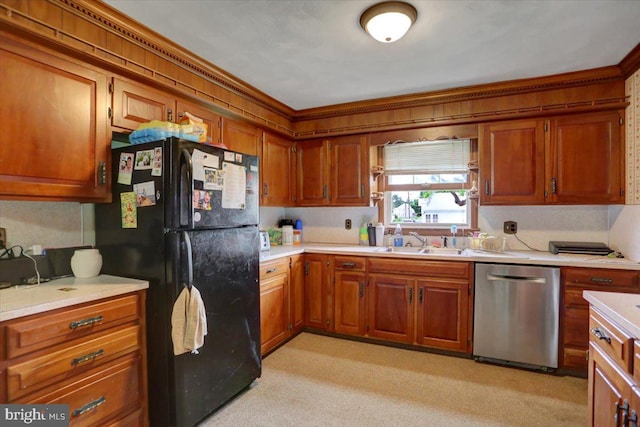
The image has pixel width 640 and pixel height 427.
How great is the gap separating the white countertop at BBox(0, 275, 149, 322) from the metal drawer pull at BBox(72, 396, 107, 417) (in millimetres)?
499

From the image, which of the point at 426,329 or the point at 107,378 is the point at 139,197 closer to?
the point at 107,378

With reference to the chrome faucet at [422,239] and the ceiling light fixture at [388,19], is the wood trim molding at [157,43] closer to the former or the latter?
Result: the ceiling light fixture at [388,19]

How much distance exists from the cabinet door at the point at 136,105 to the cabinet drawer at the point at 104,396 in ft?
4.54

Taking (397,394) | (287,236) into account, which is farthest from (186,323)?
(287,236)

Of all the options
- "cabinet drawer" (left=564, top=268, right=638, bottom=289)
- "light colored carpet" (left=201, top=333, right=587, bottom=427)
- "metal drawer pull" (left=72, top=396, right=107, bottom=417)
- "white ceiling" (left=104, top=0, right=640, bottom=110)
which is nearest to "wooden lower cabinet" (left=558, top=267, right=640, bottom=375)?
"cabinet drawer" (left=564, top=268, right=638, bottom=289)

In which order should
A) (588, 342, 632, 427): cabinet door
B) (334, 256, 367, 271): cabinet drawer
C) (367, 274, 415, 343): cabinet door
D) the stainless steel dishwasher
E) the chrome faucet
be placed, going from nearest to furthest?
(588, 342, 632, 427): cabinet door, the stainless steel dishwasher, (367, 274, 415, 343): cabinet door, (334, 256, 367, 271): cabinet drawer, the chrome faucet

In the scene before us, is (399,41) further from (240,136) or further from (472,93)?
(240,136)

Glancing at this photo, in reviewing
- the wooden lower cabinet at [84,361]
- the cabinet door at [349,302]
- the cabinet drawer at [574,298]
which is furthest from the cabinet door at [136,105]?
the cabinet drawer at [574,298]

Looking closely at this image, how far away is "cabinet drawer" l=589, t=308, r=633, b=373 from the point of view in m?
1.20

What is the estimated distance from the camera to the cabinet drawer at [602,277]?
2.38 metres

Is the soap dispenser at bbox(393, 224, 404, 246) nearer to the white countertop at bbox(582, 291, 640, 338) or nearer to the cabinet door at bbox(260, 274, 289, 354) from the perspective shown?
the cabinet door at bbox(260, 274, 289, 354)

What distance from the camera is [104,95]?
1.91 m

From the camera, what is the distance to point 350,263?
3236mm

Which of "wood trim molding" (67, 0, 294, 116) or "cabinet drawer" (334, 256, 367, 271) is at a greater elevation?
"wood trim molding" (67, 0, 294, 116)
